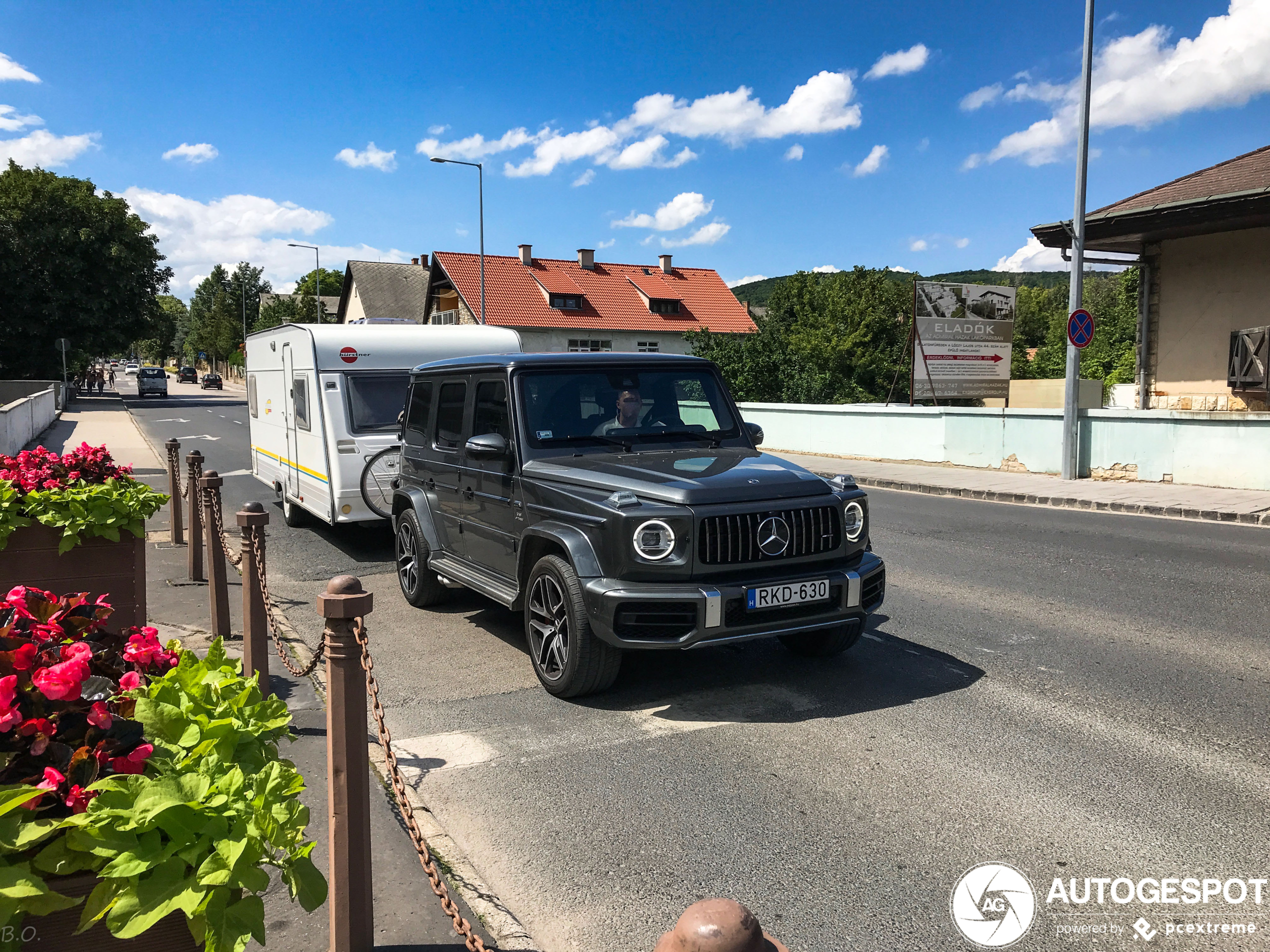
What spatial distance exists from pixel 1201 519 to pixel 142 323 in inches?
2193

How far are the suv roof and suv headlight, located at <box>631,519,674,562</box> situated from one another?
5.46 feet

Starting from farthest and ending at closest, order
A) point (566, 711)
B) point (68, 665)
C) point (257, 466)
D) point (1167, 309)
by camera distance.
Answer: point (1167, 309) → point (257, 466) → point (566, 711) → point (68, 665)

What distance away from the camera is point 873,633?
6781mm

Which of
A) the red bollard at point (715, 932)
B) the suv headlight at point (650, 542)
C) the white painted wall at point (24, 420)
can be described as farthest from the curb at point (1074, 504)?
the white painted wall at point (24, 420)

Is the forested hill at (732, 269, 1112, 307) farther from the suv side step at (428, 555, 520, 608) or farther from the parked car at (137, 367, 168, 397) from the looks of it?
the suv side step at (428, 555, 520, 608)

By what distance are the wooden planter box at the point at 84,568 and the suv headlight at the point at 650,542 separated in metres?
Result: 2.78

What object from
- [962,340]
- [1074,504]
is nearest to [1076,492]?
[1074,504]

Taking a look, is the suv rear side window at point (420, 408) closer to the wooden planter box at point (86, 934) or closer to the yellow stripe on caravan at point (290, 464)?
the yellow stripe on caravan at point (290, 464)

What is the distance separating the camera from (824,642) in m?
6.05

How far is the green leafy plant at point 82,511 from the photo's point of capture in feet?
16.9

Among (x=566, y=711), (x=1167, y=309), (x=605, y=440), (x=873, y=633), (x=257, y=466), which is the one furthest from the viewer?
(x=1167, y=309)

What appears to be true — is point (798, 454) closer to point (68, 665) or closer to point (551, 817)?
point (551, 817)

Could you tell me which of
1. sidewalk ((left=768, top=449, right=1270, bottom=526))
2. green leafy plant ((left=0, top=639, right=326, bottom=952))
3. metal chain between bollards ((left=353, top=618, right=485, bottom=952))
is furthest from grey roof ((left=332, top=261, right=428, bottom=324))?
green leafy plant ((left=0, top=639, right=326, bottom=952))

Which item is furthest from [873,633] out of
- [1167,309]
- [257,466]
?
[1167,309]
